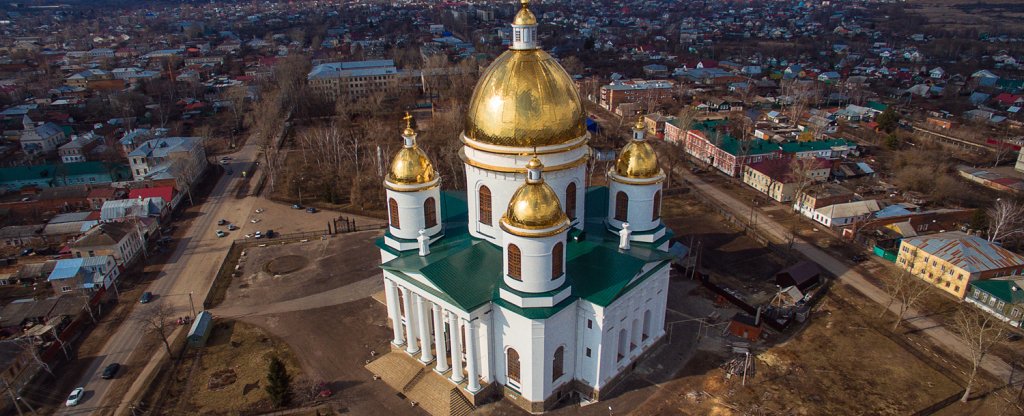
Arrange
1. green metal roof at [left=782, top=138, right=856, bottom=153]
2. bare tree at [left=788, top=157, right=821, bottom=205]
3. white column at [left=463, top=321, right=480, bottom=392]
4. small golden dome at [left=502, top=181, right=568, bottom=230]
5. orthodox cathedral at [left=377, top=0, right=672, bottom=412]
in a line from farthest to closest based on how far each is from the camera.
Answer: green metal roof at [left=782, top=138, right=856, bottom=153] → bare tree at [left=788, top=157, right=821, bottom=205] → white column at [left=463, top=321, right=480, bottom=392] → orthodox cathedral at [left=377, top=0, right=672, bottom=412] → small golden dome at [left=502, top=181, right=568, bottom=230]

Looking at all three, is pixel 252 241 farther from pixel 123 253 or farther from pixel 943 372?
pixel 943 372

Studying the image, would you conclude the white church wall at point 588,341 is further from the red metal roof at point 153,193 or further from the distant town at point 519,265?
the red metal roof at point 153,193

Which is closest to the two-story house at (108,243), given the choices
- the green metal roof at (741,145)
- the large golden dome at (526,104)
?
the large golden dome at (526,104)

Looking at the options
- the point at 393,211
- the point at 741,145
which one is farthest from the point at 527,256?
the point at 741,145

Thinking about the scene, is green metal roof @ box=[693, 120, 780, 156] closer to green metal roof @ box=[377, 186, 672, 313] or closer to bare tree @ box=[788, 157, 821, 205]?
bare tree @ box=[788, 157, 821, 205]

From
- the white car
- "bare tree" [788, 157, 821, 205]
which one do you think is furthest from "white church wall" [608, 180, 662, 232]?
the white car

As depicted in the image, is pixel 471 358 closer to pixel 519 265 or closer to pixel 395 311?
pixel 519 265
